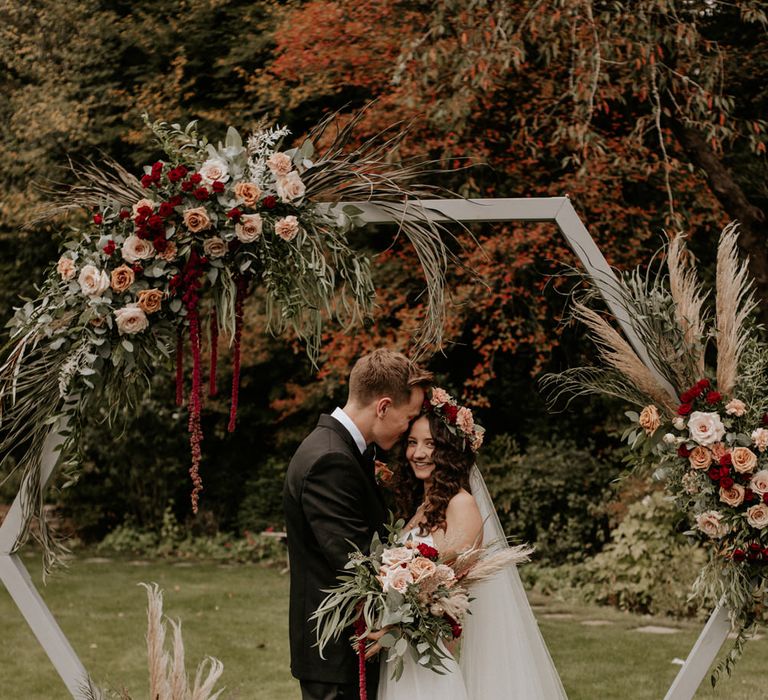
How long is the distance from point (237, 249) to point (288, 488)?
3.10ft

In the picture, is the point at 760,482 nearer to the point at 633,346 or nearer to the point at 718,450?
the point at 718,450

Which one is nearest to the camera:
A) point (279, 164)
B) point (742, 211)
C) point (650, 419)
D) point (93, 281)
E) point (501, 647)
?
point (93, 281)

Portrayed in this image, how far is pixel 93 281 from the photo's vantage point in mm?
3830

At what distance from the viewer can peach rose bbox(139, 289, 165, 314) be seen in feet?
12.6

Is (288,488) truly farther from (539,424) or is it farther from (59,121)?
(59,121)

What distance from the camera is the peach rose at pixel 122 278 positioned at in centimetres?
384

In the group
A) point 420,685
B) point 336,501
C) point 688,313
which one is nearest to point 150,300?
point 336,501

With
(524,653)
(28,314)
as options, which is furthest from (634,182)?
(28,314)

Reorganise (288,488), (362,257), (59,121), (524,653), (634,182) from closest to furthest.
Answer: (288,488), (362,257), (524,653), (634,182), (59,121)

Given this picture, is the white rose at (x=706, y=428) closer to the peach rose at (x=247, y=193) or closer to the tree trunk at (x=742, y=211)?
the peach rose at (x=247, y=193)

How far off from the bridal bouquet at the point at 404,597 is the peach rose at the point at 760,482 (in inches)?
43.5

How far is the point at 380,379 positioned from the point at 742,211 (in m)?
5.56

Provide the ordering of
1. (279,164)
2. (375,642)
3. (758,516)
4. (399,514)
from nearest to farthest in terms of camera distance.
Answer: (375,642)
(279,164)
(758,516)
(399,514)

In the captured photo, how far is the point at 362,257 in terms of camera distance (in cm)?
414
